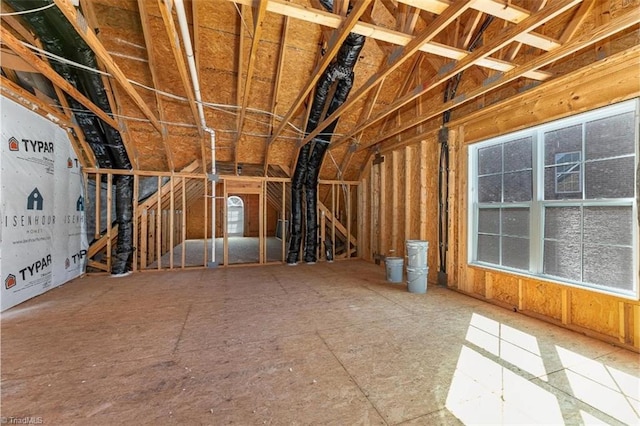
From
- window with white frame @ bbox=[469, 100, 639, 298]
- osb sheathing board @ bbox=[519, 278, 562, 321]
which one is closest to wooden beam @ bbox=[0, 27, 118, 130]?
window with white frame @ bbox=[469, 100, 639, 298]

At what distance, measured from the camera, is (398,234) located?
5.68m

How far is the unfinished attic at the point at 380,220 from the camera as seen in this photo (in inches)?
74.6

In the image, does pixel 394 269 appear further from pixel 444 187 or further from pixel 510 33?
pixel 510 33

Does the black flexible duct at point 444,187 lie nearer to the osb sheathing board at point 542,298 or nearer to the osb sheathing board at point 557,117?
the osb sheathing board at point 557,117

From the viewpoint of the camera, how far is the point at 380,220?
6297 millimetres

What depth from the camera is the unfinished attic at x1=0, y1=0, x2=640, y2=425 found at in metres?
1.89

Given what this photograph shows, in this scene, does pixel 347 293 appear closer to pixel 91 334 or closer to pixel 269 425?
pixel 269 425

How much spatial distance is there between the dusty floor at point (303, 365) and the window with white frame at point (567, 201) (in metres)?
0.75

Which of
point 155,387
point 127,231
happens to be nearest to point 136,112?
point 127,231

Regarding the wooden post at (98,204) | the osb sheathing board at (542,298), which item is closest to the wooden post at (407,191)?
the osb sheathing board at (542,298)

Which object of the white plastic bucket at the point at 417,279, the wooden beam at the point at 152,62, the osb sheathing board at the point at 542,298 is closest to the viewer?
the osb sheathing board at the point at 542,298

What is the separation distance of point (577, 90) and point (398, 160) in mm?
3047

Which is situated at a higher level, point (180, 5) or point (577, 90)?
point (180, 5)

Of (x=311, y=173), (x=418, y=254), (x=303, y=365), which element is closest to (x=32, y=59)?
(x=303, y=365)
